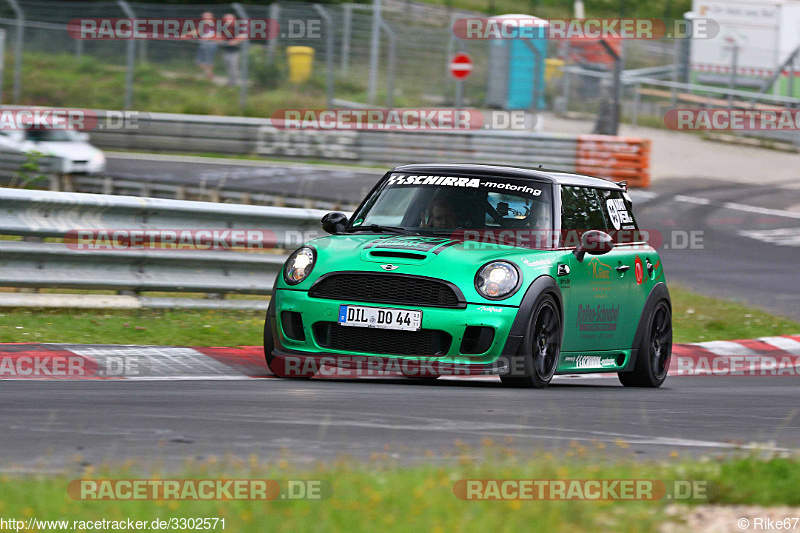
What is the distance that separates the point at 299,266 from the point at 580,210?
223cm

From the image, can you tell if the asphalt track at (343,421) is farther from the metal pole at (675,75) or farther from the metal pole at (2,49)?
the metal pole at (675,75)

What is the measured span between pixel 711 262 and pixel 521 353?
10961mm

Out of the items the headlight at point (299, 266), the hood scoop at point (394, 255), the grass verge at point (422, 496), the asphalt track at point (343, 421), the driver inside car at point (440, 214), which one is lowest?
the asphalt track at point (343, 421)

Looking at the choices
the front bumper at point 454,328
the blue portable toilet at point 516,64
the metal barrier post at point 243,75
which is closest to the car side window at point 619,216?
the front bumper at point 454,328

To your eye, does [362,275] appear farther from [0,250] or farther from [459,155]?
[459,155]

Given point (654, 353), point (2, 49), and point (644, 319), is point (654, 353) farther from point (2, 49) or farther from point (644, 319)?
point (2, 49)

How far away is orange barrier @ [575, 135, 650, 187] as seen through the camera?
83.1ft

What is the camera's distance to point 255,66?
96.7ft

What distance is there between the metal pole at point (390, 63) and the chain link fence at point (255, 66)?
0.07 ft

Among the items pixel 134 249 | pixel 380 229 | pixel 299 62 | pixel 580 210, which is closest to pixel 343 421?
pixel 380 229

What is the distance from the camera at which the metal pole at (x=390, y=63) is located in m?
28.8

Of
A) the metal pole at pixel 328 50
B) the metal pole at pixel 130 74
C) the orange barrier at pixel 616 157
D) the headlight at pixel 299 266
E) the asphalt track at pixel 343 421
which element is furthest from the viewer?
the metal pole at pixel 130 74

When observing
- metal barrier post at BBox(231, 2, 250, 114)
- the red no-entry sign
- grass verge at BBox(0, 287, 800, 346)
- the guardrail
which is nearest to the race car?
grass verge at BBox(0, 287, 800, 346)

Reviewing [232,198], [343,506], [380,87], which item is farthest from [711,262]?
[343,506]
